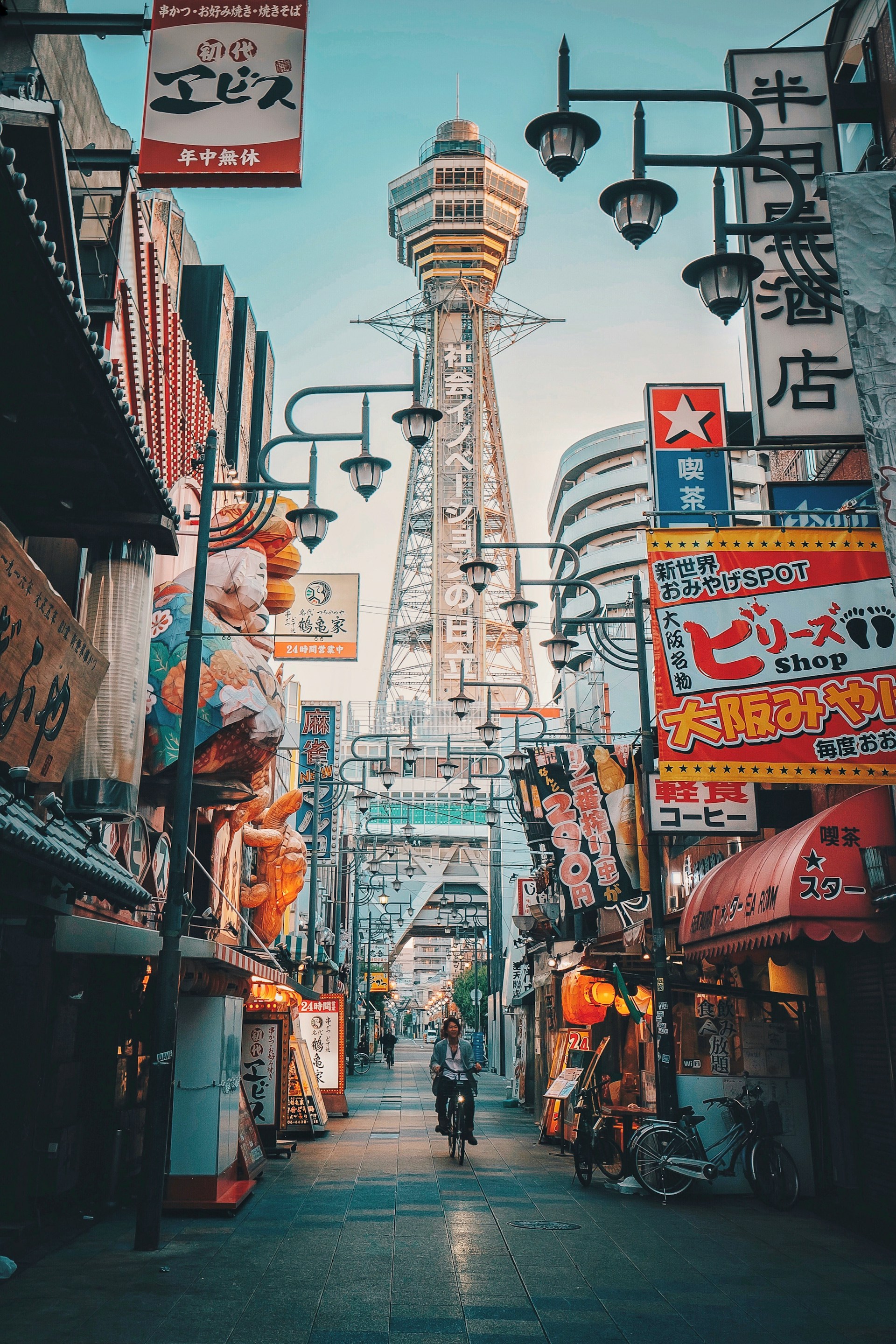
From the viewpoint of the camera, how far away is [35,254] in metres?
6.95

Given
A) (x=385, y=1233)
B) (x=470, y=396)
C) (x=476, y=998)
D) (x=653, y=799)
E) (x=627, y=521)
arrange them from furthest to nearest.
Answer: (x=470, y=396), (x=627, y=521), (x=476, y=998), (x=653, y=799), (x=385, y=1233)

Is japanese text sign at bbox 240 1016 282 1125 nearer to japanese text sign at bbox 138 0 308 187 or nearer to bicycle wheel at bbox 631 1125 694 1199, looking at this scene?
bicycle wheel at bbox 631 1125 694 1199

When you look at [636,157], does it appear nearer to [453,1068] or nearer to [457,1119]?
[453,1068]

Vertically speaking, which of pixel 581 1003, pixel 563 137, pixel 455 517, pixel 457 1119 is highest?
pixel 455 517

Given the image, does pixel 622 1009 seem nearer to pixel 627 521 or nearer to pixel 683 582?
pixel 683 582

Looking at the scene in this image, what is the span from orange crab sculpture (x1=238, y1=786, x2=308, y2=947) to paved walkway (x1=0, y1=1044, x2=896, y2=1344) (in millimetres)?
10691

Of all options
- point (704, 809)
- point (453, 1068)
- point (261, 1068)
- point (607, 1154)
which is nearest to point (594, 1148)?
point (607, 1154)

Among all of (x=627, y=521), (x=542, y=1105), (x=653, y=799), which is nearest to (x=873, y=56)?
(x=653, y=799)

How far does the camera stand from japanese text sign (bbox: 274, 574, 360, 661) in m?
29.5

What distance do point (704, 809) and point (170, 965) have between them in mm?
7322

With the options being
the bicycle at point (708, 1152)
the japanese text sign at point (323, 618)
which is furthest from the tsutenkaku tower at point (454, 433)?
the bicycle at point (708, 1152)

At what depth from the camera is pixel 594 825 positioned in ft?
66.3

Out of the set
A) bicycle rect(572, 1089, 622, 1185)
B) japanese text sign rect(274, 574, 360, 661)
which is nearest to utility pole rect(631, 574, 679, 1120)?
bicycle rect(572, 1089, 622, 1185)

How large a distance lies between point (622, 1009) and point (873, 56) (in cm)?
1427
